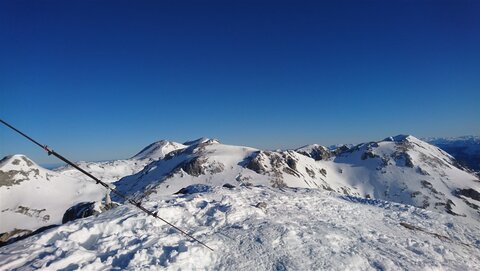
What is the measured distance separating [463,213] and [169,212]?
6943 inches

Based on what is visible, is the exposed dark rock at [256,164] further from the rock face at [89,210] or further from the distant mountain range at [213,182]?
the rock face at [89,210]

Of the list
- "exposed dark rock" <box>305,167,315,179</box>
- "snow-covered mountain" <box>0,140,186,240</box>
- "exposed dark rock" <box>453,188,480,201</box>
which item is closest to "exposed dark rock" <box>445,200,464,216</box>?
"exposed dark rock" <box>453,188,480,201</box>

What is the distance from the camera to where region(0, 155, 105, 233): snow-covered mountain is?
117 m

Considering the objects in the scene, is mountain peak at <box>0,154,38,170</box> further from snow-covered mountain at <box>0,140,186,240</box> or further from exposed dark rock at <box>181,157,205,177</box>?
exposed dark rock at <box>181,157,205,177</box>

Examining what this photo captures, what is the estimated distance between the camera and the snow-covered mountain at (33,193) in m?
117

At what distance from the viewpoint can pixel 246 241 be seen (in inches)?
580

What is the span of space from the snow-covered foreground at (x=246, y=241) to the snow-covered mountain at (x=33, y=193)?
11470 centimetres

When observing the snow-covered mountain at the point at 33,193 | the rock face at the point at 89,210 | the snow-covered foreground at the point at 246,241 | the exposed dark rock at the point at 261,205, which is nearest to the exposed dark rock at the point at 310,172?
the snow-covered mountain at the point at 33,193

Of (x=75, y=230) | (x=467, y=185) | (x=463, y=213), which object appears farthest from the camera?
(x=467, y=185)

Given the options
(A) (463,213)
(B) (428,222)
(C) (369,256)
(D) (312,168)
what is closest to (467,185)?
(A) (463,213)

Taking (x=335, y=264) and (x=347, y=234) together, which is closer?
(x=335, y=264)

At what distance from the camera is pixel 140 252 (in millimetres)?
11992

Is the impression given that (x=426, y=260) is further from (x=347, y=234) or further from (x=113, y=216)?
(x=113, y=216)

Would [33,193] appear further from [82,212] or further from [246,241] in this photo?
[246,241]
